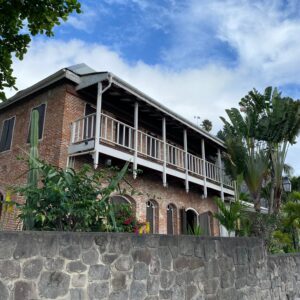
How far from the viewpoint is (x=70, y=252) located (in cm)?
391

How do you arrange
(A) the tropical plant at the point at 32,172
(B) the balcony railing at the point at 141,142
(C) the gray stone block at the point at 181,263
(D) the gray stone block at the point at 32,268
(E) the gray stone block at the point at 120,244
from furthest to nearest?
(B) the balcony railing at the point at 141,142, (C) the gray stone block at the point at 181,263, (A) the tropical plant at the point at 32,172, (E) the gray stone block at the point at 120,244, (D) the gray stone block at the point at 32,268

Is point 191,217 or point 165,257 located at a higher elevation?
point 191,217

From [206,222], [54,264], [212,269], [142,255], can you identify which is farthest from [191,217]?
[54,264]

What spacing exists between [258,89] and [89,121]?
27.0ft

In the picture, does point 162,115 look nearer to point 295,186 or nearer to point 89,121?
point 89,121

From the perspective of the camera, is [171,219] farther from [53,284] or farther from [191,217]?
[53,284]

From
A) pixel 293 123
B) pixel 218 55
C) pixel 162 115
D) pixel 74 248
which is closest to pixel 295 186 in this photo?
pixel 293 123

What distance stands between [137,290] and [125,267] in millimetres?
401

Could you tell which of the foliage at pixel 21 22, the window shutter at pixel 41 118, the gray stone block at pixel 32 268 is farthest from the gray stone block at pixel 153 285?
the window shutter at pixel 41 118

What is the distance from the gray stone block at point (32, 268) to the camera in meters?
3.52

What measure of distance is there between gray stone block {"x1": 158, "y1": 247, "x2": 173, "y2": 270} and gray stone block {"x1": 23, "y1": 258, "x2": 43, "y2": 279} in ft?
6.28

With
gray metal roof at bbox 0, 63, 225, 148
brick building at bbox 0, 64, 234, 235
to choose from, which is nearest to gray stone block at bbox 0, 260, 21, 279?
brick building at bbox 0, 64, 234, 235

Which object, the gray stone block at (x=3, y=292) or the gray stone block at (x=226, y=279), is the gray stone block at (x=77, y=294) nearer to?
the gray stone block at (x=3, y=292)

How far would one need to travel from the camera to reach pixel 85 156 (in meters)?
10.7
